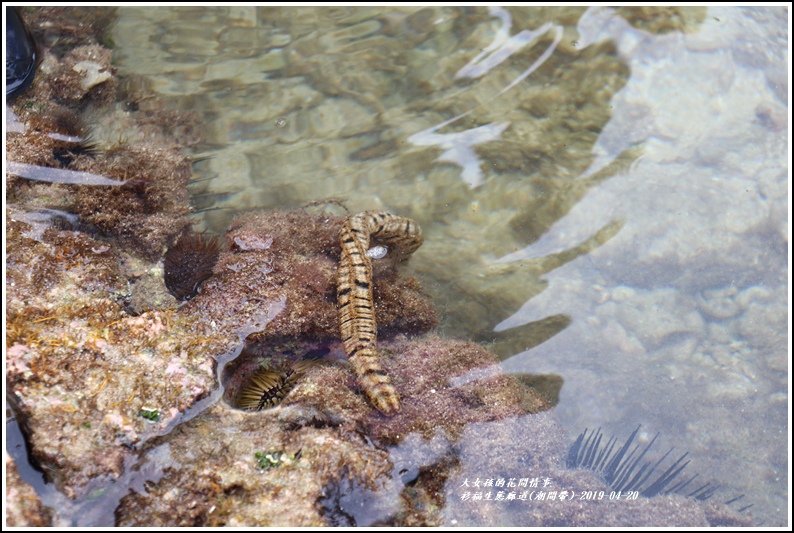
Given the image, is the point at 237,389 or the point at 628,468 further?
the point at 628,468

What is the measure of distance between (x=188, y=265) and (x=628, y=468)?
14.5 ft

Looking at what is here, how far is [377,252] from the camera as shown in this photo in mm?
5406

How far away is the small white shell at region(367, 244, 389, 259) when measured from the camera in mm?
5379

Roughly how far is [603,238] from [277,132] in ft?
14.7

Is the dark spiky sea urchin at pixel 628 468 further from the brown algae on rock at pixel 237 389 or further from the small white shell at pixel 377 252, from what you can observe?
the small white shell at pixel 377 252

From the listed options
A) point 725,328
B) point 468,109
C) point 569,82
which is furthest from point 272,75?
point 725,328

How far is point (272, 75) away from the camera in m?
6.79

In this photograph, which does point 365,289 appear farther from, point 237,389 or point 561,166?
point 561,166

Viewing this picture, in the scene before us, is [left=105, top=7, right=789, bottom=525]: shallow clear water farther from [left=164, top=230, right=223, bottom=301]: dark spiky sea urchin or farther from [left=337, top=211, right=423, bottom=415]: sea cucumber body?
[left=164, top=230, right=223, bottom=301]: dark spiky sea urchin

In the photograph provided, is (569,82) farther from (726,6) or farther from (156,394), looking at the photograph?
(156,394)

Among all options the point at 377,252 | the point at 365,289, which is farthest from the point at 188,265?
the point at 377,252

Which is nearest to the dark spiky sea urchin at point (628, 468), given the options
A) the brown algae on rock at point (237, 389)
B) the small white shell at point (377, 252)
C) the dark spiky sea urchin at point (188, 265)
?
the brown algae on rock at point (237, 389)

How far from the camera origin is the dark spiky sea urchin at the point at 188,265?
4.36m

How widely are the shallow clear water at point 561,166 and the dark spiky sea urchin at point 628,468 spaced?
0.81 feet
